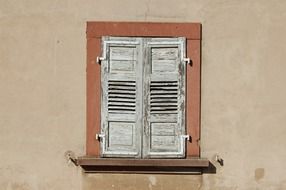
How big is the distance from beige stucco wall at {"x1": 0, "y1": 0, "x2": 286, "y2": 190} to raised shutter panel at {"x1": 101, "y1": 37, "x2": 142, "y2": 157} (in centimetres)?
22

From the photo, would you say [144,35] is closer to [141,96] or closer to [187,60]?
[187,60]

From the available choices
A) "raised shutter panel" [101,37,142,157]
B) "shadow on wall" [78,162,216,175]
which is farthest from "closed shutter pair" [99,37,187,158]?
"shadow on wall" [78,162,216,175]

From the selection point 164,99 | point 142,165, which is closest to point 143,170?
point 142,165

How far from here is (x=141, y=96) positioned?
20.6ft

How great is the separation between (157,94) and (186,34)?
64cm

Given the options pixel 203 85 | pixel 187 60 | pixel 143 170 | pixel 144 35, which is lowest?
pixel 143 170

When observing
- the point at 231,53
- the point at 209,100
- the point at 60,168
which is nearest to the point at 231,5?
the point at 231,53

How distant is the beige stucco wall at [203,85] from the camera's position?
20.5 ft

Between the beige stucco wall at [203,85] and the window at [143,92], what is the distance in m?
0.10

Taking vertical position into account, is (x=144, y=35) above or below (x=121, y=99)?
above

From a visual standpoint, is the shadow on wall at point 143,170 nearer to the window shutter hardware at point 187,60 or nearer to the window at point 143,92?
the window at point 143,92

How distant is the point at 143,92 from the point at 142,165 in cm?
70

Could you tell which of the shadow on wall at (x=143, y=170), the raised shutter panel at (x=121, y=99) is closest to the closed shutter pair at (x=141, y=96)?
the raised shutter panel at (x=121, y=99)

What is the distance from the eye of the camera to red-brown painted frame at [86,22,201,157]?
6.21m
